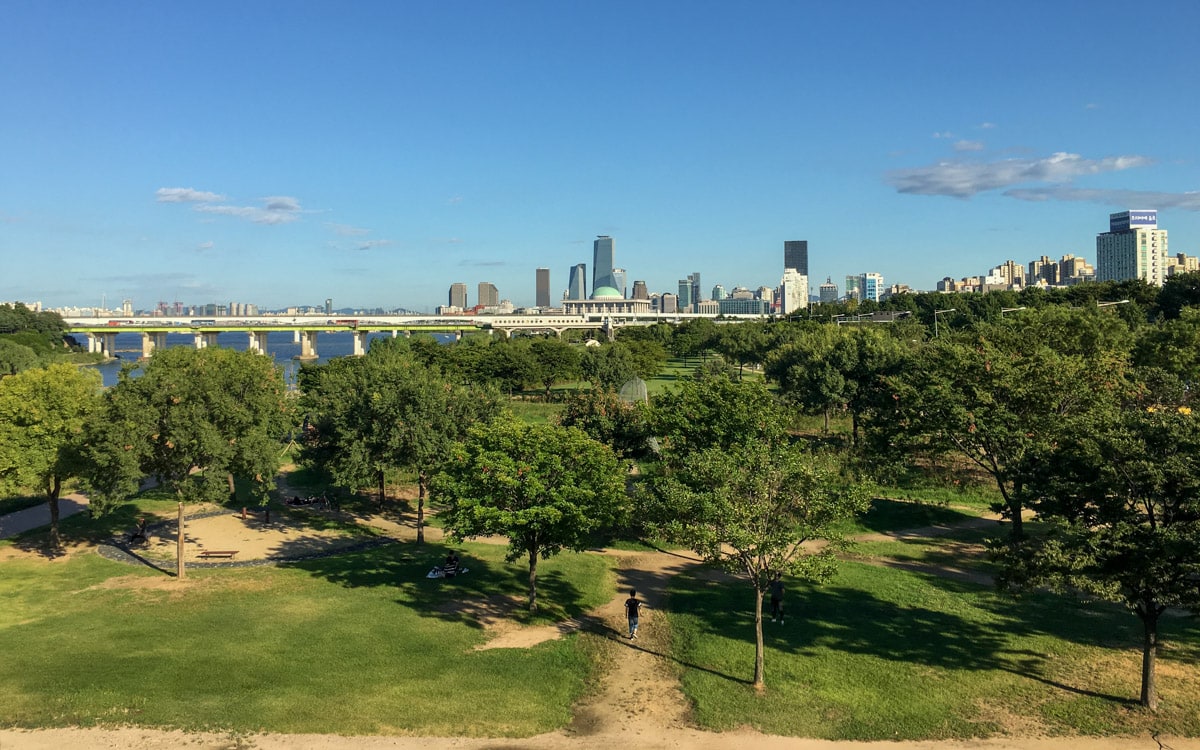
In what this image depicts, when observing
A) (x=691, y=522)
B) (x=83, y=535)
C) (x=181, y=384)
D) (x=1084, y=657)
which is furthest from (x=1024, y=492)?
(x=83, y=535)

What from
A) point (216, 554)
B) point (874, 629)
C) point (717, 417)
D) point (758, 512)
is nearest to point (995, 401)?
point (717, 417)

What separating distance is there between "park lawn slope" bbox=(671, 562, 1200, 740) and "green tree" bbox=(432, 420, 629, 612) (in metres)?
4.41

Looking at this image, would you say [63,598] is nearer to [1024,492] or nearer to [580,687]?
[580,687]

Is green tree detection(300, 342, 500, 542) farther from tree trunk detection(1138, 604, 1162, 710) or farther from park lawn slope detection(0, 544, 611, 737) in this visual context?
tree trunk detection(1138, 604, 1162, 710)

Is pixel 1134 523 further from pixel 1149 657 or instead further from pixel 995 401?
pixel 995 401

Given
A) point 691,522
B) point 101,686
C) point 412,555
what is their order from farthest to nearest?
1. point 412,555
2. point 691,522
3. point 101,686

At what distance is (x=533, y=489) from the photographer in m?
22.5

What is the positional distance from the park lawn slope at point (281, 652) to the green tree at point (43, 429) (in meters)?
3.38

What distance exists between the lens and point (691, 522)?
1911cm

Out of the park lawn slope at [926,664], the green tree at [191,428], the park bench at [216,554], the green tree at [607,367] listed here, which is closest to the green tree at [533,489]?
the park lawn slope at [926,664]

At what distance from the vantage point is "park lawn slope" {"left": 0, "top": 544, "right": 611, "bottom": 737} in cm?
1658

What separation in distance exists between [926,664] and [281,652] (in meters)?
17.0

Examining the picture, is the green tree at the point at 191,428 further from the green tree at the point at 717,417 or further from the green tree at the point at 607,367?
the green tree at the point at 607,367

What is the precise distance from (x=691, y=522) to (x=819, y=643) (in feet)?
19.1
